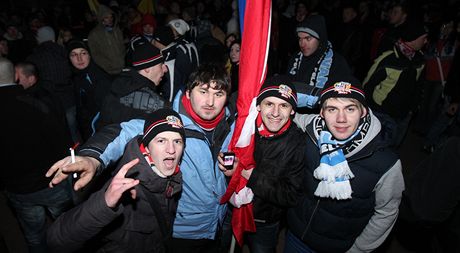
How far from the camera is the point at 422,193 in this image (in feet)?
6.82

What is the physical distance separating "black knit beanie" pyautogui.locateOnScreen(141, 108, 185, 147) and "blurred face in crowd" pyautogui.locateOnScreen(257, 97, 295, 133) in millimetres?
705

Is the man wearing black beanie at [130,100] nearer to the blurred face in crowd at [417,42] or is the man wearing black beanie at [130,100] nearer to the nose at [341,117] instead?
the nose at [341,117]

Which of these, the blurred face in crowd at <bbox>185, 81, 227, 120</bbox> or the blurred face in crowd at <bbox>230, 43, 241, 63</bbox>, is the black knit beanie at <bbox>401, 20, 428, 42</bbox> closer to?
the blurred face in crowd at <bbox>230, 43, 241, 63</bbox>

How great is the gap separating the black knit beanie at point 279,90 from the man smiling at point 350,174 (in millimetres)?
278

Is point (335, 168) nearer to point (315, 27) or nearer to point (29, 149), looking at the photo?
point (315, 27)

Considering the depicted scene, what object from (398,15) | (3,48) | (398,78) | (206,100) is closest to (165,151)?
(206,100)

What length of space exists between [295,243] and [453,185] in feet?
4.77

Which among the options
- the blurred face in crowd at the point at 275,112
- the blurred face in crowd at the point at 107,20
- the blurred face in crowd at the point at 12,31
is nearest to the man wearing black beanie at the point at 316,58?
the blurred face in crowd at the point at 275,112

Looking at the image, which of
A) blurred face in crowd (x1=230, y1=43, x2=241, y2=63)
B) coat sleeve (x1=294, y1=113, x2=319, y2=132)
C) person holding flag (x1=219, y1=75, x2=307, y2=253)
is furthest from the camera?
blurred face in crowd (x1=230, y1=43, x2=241, y2=63)

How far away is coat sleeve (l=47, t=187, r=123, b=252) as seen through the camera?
1789mm

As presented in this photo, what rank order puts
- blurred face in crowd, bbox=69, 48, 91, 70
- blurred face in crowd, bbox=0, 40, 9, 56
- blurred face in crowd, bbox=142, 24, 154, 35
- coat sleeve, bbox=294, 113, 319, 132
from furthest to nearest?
blurred face in crowd, bbox=142, 24, 154, 35 → blurred face in crowd, bbox=0, 40, 9, 56 → blurred face in crowd, bbox=69, 48, 91, 70 → coat sleeve, bbox=294, 113, 319, 132

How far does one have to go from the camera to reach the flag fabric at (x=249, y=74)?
242 cm

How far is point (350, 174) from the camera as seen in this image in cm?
228

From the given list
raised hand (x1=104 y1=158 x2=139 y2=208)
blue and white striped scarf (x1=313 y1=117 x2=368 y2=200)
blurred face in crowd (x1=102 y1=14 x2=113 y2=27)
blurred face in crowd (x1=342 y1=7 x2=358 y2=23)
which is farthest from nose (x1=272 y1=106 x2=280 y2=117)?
blurred face in crowd (x1=342 y1=7 x2=358 y2=23)
